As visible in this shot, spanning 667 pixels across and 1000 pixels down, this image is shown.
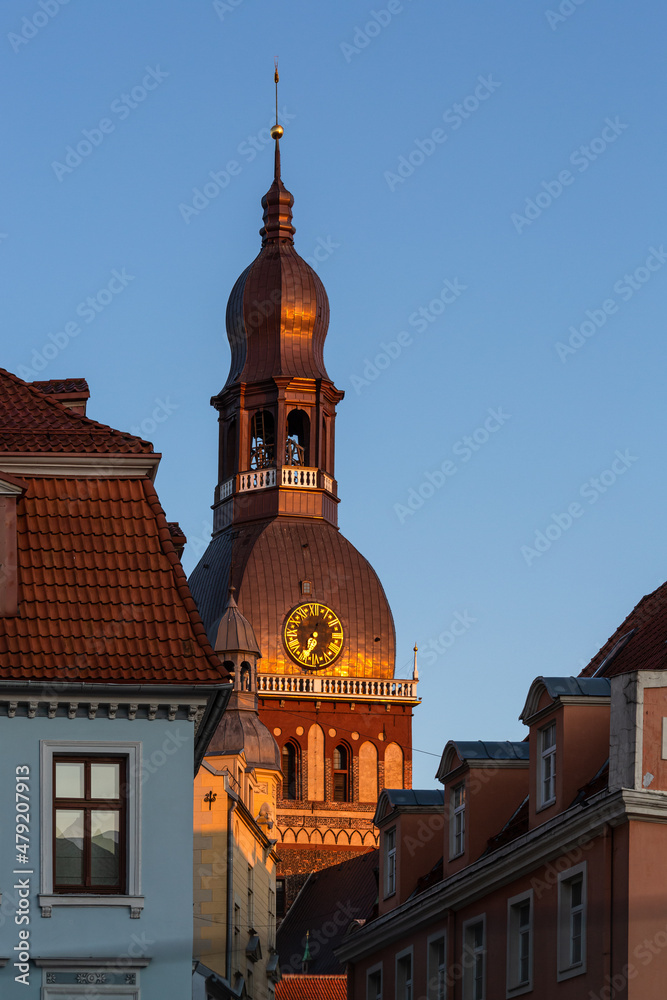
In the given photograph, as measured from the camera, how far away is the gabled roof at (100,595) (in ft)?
79.6

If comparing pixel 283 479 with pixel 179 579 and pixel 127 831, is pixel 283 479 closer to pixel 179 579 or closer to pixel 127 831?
pixel 179 579

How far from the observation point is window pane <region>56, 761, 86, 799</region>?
24.3 meters

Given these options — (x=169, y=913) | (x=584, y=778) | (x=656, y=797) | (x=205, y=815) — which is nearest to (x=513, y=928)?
(x=584, y=778)

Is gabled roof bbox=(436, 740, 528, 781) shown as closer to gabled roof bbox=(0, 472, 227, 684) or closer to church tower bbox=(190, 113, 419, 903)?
gabled roof bbox=(0, 472, 227, 684)

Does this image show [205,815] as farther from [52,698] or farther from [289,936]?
[289,936]

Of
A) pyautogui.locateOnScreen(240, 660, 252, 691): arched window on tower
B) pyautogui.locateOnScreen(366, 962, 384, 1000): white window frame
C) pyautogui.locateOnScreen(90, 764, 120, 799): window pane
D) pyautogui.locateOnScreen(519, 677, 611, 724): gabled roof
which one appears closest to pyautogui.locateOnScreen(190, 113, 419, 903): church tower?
pyautogui.locateOnScreen(240, 660, 252, 691): arched window on tower

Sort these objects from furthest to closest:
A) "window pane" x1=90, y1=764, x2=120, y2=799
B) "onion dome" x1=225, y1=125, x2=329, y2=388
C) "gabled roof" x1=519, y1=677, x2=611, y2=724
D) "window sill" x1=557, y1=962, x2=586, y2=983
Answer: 1. "onion dome" x1=225, y1=125, x2=329, y2=388
2. "gabled roof" x1=519, y1=677, x2=611, y2=724
3. "window sill" x1=557, y1=962, x2=586, y2=983
4. "window pane" x1=90, y1=764, x2=120, y2=799

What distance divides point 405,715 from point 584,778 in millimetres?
70870

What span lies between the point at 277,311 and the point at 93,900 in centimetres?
8971

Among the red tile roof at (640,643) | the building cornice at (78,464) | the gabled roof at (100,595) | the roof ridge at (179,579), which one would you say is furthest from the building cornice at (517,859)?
the building cornice at (78,464)

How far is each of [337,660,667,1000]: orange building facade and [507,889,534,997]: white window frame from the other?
2 cm

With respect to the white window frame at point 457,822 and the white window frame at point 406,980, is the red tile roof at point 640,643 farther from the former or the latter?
the white window frame at point 406,980

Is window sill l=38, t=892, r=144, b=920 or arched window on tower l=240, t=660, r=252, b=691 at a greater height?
arched window on tower l=240, t=660, r=252, b=691

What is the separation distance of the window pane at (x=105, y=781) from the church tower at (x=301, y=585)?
7023 cm
